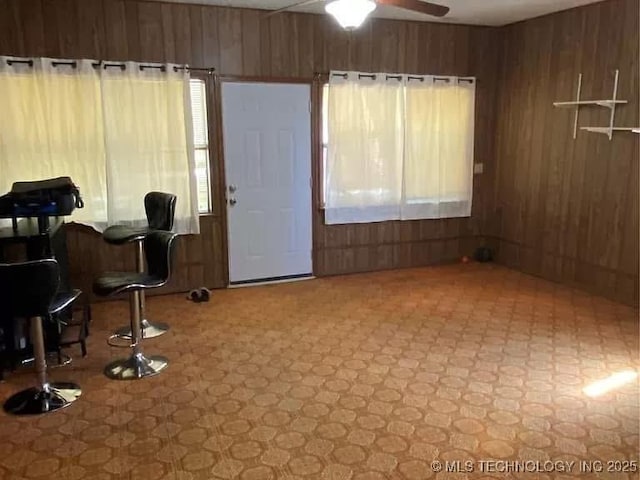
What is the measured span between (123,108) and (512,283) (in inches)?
163

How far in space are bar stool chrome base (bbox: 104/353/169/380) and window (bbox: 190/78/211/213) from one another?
6.58ft

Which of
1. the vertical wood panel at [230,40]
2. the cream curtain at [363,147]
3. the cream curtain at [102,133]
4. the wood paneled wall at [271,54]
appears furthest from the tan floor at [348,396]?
the vertical wood panel at [230,40]

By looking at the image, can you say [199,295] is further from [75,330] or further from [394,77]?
[394,77]

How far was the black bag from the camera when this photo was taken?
358 cm

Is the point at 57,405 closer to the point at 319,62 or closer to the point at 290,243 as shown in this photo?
the point at 290,243

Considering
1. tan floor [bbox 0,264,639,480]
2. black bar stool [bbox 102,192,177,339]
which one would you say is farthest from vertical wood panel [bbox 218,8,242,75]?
tan floor [bbox 0,264,639,480]

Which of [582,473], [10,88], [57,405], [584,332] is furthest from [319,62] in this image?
[582,473]

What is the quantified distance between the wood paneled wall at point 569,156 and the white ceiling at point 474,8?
0.69 feet

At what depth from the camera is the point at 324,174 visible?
5.75m

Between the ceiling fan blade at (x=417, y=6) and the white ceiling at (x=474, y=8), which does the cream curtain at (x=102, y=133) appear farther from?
the ceiling fan blade at (x=417, y=6)

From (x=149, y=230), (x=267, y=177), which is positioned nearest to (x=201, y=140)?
(x=267, y=177)

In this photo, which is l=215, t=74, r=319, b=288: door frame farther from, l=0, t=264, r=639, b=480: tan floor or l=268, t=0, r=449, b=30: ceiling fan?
l=268, t=0, r=449, b=30: ceiling fan

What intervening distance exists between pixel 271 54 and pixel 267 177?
1.19 meters

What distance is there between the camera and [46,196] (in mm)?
3617
